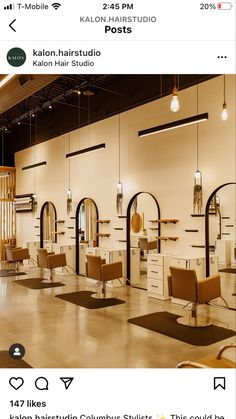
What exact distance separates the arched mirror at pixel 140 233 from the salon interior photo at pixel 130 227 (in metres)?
0.02

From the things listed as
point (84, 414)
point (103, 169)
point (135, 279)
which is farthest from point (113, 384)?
point (103, 169)

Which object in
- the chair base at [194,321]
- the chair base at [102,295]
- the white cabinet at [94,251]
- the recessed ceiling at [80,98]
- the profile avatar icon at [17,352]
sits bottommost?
the chair base at [102,295]

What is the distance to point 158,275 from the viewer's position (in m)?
5.36

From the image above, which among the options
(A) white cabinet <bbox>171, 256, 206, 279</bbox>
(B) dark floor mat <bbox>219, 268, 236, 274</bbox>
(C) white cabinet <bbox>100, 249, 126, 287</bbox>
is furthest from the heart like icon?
(C) white cabinet <bbox>100, 249, 126, 287</bbox>

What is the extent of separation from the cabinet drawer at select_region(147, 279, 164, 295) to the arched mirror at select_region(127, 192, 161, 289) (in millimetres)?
657

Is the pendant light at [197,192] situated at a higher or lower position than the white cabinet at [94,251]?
higher

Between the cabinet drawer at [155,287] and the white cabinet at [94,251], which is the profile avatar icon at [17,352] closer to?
the cabinet drawer at [155,287]

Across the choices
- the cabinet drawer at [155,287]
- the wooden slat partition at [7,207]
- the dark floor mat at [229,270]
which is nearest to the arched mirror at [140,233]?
the cabinet drawer at [155,287]

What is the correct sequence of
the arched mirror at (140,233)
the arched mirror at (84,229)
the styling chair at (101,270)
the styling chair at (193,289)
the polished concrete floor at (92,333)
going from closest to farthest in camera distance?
the polished concrete floor at (92,333) < the styling chair at (193,289) < the styling chair at (101,270) < the arched mirror at (140,233) < the arched mirror at (84,229)

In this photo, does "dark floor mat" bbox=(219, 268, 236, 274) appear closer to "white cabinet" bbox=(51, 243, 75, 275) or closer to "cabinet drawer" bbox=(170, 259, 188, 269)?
"cabinet drawer" bbox=(170, 259, 188, 269)

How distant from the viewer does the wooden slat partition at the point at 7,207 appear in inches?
420

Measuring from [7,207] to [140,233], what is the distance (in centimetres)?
608

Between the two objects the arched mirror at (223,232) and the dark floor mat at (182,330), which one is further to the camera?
the arched mirror at (223,232)

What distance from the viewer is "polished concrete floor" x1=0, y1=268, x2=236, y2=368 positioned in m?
2.85
